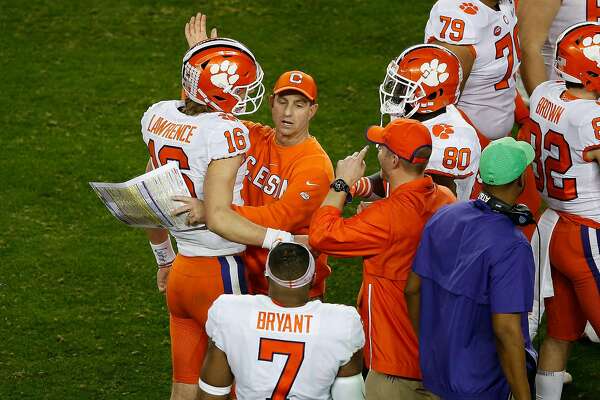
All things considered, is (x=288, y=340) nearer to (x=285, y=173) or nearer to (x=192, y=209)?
(x=192, y=209)

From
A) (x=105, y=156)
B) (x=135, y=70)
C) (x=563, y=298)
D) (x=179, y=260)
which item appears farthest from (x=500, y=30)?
(x=135, y=70)

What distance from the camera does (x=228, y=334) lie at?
12.0ft

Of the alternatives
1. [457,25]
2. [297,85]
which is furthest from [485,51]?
[297,85]

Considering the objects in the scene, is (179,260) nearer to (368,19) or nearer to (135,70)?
(135,70)

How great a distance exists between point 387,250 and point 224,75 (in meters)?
0.97

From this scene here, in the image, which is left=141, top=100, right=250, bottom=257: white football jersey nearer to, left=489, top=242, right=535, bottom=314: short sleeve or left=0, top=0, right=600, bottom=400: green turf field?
left=489, top=242, right=535, bottom=314: short sleeve

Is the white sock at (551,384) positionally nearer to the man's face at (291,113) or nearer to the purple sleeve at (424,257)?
the purple sleeve at (424,257)

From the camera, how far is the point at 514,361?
3836 millimetres

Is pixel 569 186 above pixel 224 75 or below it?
below

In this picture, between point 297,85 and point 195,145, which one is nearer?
point 195,145

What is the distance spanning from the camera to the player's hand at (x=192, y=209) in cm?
438

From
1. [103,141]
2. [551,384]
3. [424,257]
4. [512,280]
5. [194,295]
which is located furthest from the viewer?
[103,141]

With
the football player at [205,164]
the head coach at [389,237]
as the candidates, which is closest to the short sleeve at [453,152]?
the head coach at [389,237]

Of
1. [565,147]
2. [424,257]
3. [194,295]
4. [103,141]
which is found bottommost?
[103,141]
